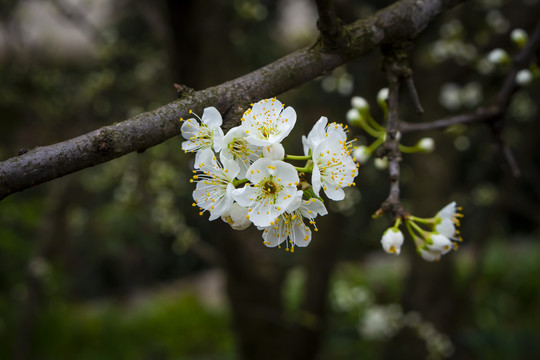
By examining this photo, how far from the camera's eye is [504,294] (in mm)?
5008

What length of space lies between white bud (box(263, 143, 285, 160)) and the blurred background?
1.05 meters

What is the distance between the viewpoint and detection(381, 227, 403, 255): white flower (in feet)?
3.63

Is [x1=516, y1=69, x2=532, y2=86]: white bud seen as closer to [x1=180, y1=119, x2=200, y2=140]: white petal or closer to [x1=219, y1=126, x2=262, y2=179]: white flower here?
[x1=219, y1=126, x2=262, y2=179]: white flower

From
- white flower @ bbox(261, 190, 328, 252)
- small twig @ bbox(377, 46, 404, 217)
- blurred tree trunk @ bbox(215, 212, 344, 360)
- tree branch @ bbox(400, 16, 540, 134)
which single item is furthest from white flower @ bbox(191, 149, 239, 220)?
blurred tree trunk @ bbox(215, 212, 344, 360)

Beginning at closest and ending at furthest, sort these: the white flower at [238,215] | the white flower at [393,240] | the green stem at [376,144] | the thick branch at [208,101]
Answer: the thick branch at [208,101] < the white flower at [238,215] < the white flower at [393,240] < the green stem at [376,144]

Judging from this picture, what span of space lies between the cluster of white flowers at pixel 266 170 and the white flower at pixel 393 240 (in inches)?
7.3

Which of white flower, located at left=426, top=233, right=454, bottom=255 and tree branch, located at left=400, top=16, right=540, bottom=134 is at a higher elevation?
tree branch, located at left=400, top=16, right=540, bottom=134

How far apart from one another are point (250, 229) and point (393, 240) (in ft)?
5.55

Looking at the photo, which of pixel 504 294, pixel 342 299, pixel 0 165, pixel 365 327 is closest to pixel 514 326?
pixel 504 294

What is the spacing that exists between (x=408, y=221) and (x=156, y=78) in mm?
3223

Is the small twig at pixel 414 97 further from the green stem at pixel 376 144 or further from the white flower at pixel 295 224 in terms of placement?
the white flower at pixel 295 224

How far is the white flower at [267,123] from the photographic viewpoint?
0.96 metres

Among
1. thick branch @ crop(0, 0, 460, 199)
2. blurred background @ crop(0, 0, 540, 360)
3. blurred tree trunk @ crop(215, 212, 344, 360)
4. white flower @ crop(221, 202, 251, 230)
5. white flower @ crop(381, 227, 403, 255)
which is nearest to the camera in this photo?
thick branch @ crop(0, 0, 460, 199)

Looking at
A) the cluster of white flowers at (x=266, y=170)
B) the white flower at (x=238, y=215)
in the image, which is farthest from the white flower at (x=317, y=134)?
the white flower at (x=238, y=215)
